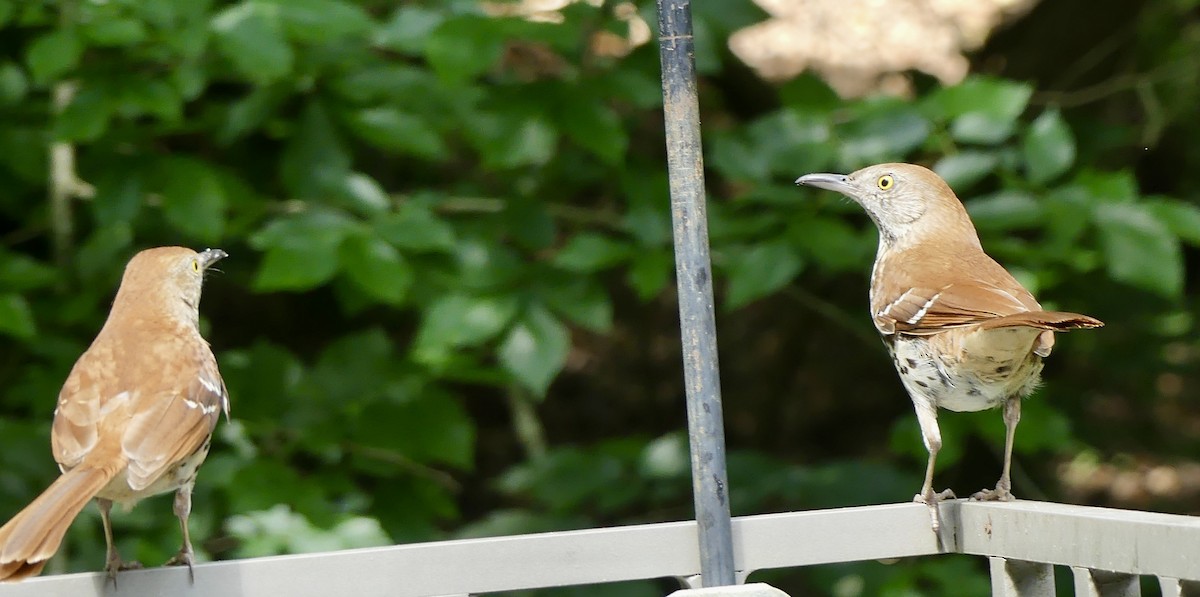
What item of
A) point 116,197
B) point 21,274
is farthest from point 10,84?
point 21,274

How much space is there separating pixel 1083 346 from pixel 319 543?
3.48m

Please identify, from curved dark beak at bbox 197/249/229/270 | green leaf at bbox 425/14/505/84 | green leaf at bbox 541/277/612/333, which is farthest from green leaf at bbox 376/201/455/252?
curved dark beak at bbox 197/249/229/270

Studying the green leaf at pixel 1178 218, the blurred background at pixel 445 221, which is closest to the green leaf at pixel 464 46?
the blurred background at pixel 445 221

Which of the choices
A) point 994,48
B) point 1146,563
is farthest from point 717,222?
point 994,48

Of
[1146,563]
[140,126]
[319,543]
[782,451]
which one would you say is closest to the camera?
[1146,563]

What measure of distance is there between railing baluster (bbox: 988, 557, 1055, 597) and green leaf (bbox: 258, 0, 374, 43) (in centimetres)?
225

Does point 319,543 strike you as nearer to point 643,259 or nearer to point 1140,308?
point 643,259

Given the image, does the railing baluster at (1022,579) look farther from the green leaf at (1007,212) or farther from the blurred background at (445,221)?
the green leaf at (1007,212)

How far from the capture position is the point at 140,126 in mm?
4250

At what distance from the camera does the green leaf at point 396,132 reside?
4.05m

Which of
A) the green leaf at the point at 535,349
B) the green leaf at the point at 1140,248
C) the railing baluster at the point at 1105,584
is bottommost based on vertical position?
the railing baluster at the point at 1105,584

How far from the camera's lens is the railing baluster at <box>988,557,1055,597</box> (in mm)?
2156

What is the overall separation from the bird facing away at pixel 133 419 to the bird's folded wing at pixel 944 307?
154cm

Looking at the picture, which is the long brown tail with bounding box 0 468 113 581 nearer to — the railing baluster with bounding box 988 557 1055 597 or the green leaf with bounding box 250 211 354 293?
the green leaf with bounding box 250 211 354 293
